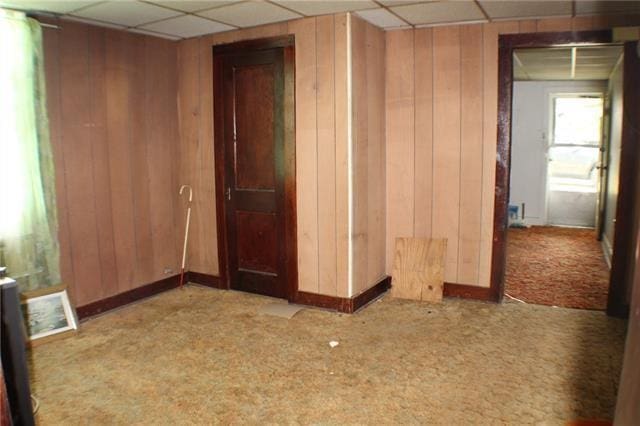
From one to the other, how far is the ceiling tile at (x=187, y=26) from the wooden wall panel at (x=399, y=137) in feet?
4.66

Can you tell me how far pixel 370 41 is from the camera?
4.05 metres

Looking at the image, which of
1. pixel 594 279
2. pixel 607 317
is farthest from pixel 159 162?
pixel 594 279

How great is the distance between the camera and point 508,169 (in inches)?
160

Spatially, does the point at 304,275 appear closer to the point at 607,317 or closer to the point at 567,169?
the point at 607,317

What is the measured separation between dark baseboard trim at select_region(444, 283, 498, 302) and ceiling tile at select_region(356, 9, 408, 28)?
2.23 metres

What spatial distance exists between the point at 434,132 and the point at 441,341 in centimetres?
179

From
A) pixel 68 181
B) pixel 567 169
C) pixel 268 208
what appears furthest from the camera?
pixel 567 169

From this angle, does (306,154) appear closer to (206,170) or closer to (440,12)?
(206,170)

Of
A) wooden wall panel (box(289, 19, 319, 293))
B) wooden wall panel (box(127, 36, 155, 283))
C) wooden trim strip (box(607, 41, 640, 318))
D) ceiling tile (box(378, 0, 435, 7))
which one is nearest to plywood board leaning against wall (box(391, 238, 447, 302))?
wooden wall panel (box(289, 19, 319, 293))

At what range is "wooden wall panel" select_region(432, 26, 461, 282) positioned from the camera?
4.15 meters

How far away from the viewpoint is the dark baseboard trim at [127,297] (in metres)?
3.95

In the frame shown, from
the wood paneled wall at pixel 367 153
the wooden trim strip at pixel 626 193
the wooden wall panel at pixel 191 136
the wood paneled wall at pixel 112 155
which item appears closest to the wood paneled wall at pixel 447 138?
the wood paneled wall at pixel 367 153

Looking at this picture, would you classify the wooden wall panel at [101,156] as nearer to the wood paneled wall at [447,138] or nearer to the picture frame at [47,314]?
the picture frame at [47,314]

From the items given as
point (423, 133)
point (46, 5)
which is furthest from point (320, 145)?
point (46, 5)
